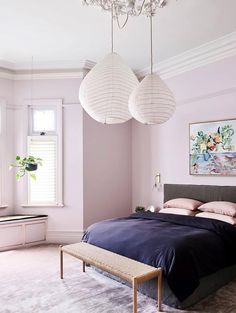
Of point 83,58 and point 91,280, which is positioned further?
point 83,58

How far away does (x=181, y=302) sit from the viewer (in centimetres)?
264

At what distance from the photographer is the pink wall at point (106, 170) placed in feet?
16.8

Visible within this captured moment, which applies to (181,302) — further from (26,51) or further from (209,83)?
(26,51)

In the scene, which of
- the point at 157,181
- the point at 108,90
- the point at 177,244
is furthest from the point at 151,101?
the point at 157,181

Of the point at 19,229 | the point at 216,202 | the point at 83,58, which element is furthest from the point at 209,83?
the point at 19,229

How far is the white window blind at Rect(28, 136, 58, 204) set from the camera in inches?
202

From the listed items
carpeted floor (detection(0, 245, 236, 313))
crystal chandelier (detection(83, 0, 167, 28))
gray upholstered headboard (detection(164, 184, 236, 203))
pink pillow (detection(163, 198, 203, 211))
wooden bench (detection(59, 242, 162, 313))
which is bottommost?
carpeted floor (detection(0, 245, 236, 313))

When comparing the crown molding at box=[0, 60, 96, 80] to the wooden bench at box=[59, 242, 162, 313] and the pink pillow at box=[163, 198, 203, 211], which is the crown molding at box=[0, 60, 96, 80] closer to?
the pink pillow at box=[163, 198, 203, 211]

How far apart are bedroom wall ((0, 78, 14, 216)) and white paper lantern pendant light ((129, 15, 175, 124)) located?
10.5 ft

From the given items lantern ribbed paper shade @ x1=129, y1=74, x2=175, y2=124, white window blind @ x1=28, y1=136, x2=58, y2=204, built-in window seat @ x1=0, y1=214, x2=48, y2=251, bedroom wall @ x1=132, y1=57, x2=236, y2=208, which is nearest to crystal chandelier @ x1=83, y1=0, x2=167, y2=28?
lantern ribbed paper shade @ x1=129, y1=74, x2=175, y2=124

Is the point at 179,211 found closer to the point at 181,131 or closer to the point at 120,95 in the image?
the point at 181,131

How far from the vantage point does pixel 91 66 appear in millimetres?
5102

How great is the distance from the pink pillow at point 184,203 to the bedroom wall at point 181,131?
0.38 meters

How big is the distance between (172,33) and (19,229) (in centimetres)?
379
